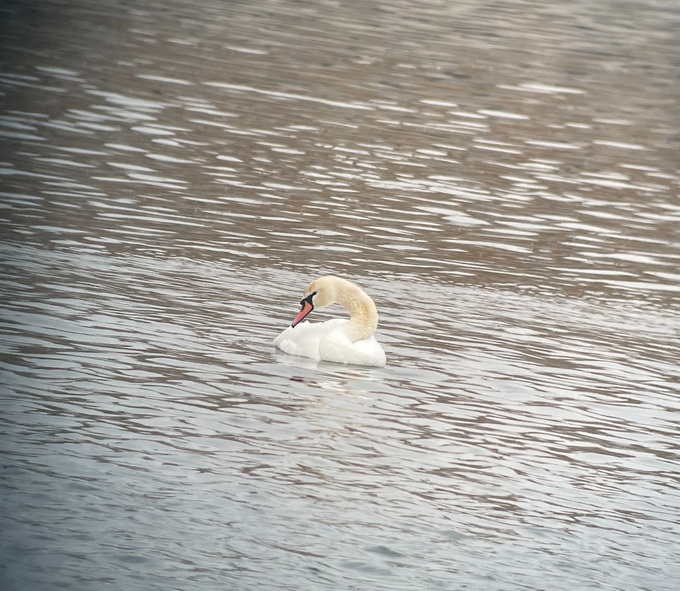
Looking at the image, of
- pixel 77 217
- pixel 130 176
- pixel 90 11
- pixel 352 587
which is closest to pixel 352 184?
pixel 130 176

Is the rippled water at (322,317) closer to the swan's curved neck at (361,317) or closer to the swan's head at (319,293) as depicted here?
the swan's curved neck at (361,317)

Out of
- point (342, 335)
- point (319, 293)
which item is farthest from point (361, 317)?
point (319, 293)

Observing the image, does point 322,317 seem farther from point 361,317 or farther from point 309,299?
point 361,317

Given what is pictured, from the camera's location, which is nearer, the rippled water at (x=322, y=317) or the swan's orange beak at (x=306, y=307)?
the rippled water at (x=322, y=317)

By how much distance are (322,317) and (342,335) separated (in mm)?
2700

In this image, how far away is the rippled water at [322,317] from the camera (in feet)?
28.5

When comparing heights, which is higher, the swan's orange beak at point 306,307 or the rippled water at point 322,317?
the swan's orange beak at point 306,307

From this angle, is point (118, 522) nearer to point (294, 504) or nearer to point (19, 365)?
point (294, 504)

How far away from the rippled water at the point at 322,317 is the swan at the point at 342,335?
Answer: 0.31 m

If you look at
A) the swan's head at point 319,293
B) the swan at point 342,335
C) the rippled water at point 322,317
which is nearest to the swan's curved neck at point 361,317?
the swan at point 342,335

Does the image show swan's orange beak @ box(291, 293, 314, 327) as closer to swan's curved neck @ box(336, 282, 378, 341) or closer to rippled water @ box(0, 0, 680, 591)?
swan's curved neck @ box(336, 282, 378, 341)

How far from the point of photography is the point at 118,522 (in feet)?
27.7

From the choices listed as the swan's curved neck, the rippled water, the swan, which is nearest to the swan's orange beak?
the swan

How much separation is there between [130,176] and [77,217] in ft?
10.7
